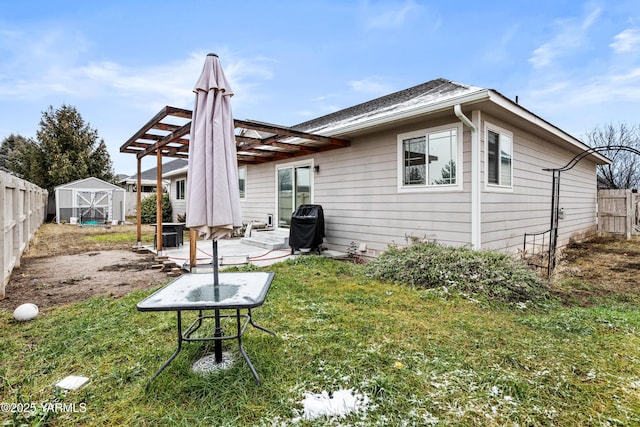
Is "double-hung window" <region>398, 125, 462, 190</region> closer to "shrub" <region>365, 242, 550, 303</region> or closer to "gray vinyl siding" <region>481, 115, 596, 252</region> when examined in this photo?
"gray vinyl siding" <region>481, 115, 596, 252</region>

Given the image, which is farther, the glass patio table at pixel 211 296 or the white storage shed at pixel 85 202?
the white storage shed at pixel 85 202

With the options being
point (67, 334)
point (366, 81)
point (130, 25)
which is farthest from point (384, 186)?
point (366, 81)

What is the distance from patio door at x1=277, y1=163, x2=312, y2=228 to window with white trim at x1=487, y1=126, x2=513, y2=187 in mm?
4161

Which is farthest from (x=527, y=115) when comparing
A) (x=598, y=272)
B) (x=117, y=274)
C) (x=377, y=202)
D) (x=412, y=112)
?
(x=117, y=274)


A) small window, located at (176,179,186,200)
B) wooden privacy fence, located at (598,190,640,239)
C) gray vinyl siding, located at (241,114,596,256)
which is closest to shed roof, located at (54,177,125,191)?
small window, located at (176,179,186,200)

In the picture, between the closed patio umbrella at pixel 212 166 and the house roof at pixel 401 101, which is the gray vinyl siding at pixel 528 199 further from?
the closed patio umbrella at pixel 212 166

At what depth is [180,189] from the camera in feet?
51.2

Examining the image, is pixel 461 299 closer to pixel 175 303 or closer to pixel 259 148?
pixel 175 303

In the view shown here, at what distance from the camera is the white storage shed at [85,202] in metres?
16.4

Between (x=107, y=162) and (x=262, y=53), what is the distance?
18555 mm

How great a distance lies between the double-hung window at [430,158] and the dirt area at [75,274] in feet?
15.6

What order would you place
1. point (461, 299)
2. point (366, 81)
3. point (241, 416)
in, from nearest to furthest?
1. point (241, 416)
2. point (461, 299)
3. point (366, 81)

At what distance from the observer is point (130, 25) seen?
7.59m

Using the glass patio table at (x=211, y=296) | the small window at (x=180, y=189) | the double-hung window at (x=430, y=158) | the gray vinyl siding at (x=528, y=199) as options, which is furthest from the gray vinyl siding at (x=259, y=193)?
the glass patio table at (x=211, y=296)
